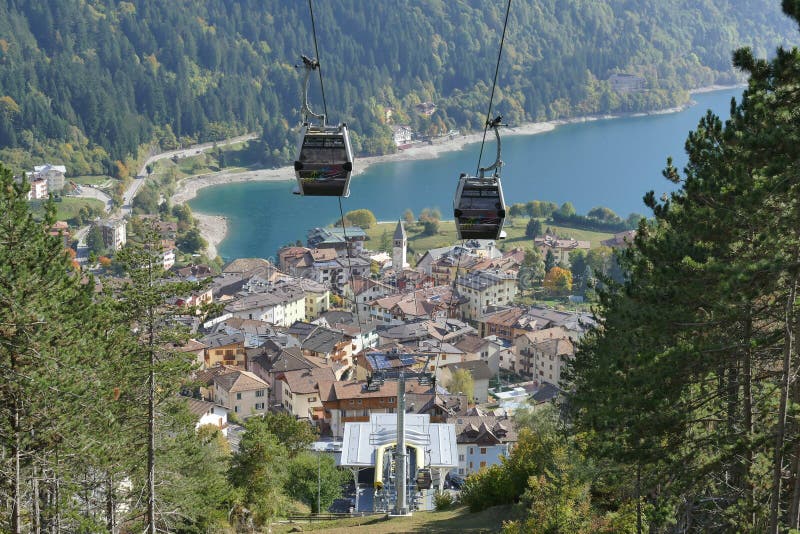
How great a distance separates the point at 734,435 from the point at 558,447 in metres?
4.03

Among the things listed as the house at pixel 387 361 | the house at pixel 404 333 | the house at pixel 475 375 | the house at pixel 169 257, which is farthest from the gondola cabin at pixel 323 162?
the house at pixel 169 257

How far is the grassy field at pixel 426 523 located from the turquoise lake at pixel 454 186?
35242 millimetres

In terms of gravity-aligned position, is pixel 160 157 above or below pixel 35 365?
above

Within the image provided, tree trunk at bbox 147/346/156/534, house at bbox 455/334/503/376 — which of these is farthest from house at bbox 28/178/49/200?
tree trunk at bbox 147/346/156/534

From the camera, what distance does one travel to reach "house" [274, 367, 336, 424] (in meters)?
21.5

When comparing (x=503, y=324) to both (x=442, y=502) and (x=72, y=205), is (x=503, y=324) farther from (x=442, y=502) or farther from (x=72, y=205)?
(x=72, y=205)

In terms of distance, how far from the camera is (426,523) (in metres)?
10.0

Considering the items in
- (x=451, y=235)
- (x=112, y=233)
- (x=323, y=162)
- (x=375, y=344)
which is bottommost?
(x=375, y=344)

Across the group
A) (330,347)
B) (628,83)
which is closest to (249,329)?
(330,347)

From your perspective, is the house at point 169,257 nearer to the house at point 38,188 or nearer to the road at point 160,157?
the road at point 160,157

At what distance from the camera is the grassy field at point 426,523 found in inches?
368

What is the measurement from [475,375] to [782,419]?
19.9m

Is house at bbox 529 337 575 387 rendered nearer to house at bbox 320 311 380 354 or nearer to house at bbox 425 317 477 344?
house at bbox 425 317 477 344

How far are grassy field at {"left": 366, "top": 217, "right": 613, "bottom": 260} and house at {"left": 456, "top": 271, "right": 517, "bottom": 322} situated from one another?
907cm
